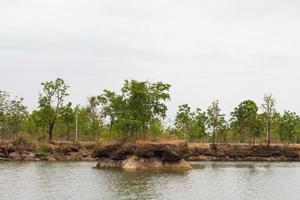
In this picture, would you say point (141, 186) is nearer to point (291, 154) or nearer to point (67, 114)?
point (67, 114)

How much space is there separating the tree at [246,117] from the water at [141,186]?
49.9 meters

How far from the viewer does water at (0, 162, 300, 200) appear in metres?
41.0

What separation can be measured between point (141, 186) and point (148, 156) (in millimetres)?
22260

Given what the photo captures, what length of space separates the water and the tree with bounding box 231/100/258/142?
4992cm

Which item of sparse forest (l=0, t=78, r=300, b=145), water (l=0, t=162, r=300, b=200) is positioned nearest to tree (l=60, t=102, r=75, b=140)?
sparse forest (l=0, t=78, r=300, b=145)

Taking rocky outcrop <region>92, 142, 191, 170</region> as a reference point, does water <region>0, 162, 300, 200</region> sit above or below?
below

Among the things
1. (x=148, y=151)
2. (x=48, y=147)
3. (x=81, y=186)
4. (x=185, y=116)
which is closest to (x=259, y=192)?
(x=81, y=186)

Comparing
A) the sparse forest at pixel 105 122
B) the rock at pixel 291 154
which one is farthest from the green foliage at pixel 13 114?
the rock at pixel 291 154

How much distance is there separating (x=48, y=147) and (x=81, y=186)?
1974 inches

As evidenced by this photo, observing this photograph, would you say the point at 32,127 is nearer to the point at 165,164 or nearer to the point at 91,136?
the point at 91,136

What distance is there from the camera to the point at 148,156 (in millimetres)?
69375

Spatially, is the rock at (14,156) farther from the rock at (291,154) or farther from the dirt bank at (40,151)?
the rock at (291,154)

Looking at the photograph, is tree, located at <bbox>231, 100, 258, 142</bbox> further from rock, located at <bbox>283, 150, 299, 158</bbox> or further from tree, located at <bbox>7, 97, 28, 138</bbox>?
tree, located at <bbox>7, 97, 28, 138</bbox>

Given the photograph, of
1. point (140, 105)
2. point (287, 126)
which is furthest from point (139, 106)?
point (287, 126)
